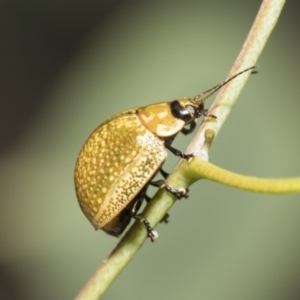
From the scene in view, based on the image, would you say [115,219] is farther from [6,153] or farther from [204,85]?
[6,153]

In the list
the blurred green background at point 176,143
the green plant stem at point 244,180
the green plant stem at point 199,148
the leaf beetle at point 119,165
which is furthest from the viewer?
the blurred green background at point 176,143

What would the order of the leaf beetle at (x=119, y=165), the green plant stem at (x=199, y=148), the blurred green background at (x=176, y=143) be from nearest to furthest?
the green plant stem at (x=199, y=148) < the leaf beetle at (x=119, y=165) < the blurred green background at (x=176, y=143)

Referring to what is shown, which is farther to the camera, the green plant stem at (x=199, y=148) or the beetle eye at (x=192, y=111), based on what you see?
the beetle eye at (x=192, y=111)

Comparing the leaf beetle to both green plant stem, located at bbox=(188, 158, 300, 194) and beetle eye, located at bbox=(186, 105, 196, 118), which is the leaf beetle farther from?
green plant stem, located at bbox=(188, 158, 300, 194)

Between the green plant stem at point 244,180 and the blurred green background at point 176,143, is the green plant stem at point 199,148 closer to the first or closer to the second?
the green plant stem at point 244,180

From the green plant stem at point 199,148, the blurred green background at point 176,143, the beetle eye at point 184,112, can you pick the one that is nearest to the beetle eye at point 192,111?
the beetle eye at point 184,112

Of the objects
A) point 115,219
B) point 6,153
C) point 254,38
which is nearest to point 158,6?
point 6,153
